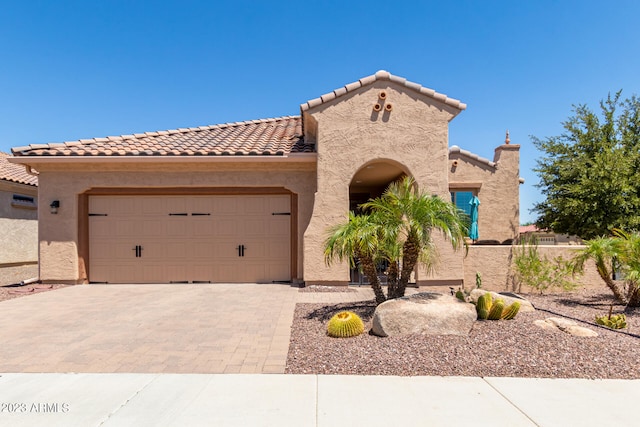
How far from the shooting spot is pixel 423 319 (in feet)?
18.4

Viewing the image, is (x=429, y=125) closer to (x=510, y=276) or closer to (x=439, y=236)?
(x=439, y=236)

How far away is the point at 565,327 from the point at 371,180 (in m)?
8.83

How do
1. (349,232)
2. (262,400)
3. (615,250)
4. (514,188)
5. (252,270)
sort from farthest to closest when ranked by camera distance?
1. (514,188)
2. (252,270)
3. (615,250)
4. (349,232)
5. (262,400)

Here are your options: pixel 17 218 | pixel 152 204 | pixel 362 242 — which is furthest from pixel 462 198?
pixel 17 218

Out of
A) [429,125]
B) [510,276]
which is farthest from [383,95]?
[510,276]

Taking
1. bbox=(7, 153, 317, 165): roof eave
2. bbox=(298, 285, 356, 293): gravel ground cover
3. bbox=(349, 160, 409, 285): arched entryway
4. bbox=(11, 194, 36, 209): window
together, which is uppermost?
bbox=(7, 153, 317, 165): roof eave

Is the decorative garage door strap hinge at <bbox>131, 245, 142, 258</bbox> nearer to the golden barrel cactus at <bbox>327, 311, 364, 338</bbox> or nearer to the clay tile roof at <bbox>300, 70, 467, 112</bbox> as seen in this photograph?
the clay tile roof at <bbox>300, 70, 467, 112</bbox>

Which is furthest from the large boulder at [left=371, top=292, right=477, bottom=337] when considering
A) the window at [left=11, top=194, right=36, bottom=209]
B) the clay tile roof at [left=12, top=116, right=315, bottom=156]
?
the window at [left=11, top=194, right=36, bottom=209]

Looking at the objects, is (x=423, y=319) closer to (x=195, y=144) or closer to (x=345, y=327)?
(x=345, y=327)

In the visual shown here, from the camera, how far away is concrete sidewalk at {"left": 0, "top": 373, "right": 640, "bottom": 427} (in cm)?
343

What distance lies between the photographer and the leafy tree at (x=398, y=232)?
6293 mm

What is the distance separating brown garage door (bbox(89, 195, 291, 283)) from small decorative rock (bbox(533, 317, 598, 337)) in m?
7.20

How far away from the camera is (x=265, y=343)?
5535 mm

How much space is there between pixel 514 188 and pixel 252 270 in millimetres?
12598
